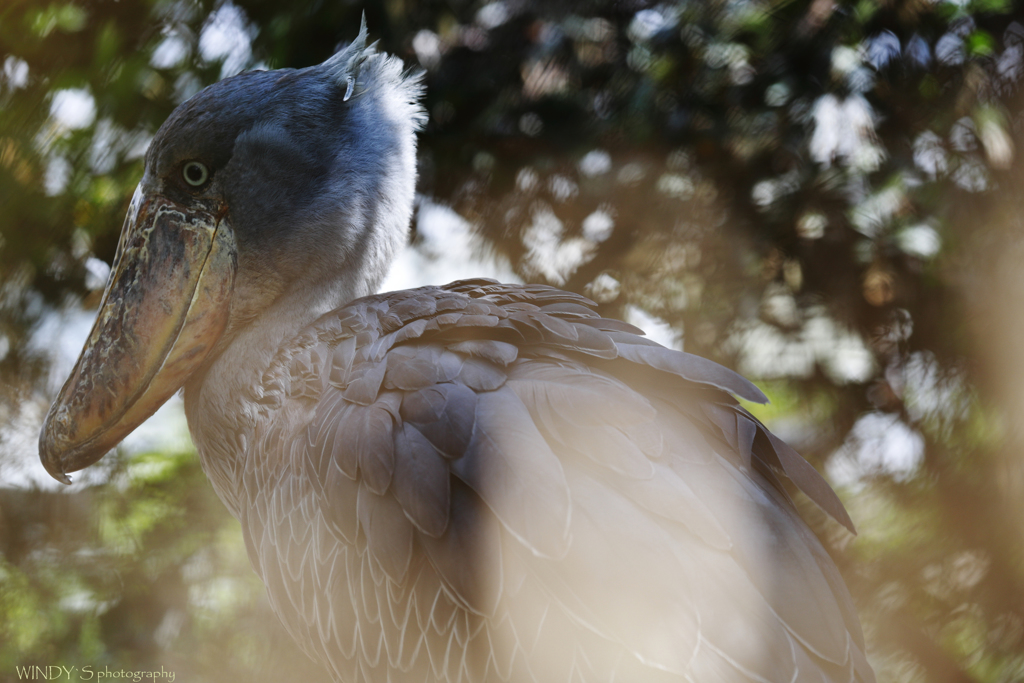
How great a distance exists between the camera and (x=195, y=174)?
129cm

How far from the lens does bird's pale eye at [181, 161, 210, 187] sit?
1.28 m

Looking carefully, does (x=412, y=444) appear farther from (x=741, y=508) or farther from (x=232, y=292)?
(x=232, y=292)

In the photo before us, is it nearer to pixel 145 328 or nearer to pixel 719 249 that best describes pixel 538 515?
pixel 145 328

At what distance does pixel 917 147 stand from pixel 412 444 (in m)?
1.79

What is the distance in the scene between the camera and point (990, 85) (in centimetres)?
193

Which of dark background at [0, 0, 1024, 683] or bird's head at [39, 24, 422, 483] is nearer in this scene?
bird's head at [39, 24, 422, 483]

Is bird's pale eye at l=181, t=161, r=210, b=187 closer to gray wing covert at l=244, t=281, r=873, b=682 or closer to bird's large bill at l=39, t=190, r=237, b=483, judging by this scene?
bird's large bill at l=39, t=190, r=237, b=483

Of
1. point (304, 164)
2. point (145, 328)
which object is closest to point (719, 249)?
point (304, 164)

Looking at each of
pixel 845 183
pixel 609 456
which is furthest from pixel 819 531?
pixel 609 456

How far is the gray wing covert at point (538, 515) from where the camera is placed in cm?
84

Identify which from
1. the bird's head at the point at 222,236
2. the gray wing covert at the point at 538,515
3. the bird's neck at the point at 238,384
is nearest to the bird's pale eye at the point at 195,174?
the bird's head at the point at 222,236

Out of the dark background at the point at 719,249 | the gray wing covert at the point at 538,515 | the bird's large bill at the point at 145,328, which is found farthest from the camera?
the dark background at the point at 719,249

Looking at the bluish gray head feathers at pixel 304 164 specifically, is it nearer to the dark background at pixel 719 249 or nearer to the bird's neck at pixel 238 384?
the bird's neck at pixel 238 384

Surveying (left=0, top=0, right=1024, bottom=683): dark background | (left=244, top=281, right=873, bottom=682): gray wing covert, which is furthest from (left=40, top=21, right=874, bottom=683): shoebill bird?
(left=0, top=0, right=1024, bottom=683): dark background
